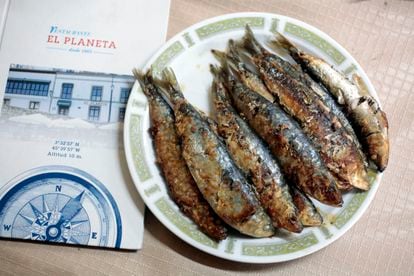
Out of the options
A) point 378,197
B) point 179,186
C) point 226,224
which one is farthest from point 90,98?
point 378,197

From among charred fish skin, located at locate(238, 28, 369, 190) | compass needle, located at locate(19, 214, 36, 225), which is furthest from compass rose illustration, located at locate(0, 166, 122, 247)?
charred fish skin, located at locate(238, 28, 369, 190)

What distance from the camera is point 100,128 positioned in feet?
5.09

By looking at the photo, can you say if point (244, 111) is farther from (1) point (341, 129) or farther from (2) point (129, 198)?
(2) point (129, 198)

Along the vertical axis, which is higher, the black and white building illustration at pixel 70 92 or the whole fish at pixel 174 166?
the black and white building illustration at pixel 70 92

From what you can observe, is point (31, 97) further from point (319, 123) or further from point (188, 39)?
point (319, 123)

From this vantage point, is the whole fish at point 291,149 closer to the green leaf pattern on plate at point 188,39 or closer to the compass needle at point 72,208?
the green leaf pattern on plate at point 188,39

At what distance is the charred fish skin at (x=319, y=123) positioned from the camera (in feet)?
4.42

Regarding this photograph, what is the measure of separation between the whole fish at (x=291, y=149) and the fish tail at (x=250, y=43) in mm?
211

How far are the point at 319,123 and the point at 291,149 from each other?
15cm

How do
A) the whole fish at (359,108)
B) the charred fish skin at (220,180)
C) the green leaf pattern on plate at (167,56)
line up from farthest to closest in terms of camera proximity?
the green leaf pattern on plate at (167,56) < the whole fish at (359,108) < the charred fish skin at (220,180)

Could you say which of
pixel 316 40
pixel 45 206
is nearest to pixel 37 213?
pixel 45 206

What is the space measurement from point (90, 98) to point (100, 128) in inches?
5.0

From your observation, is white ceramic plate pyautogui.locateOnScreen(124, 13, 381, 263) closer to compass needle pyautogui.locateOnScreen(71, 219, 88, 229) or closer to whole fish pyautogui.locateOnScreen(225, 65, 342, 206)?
whole fish pyautogui.locateOnScreen(225, 65, 342, 206)

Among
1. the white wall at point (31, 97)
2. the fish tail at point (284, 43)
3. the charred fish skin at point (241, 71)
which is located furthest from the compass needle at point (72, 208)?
the fish tail at point (284, 43)
